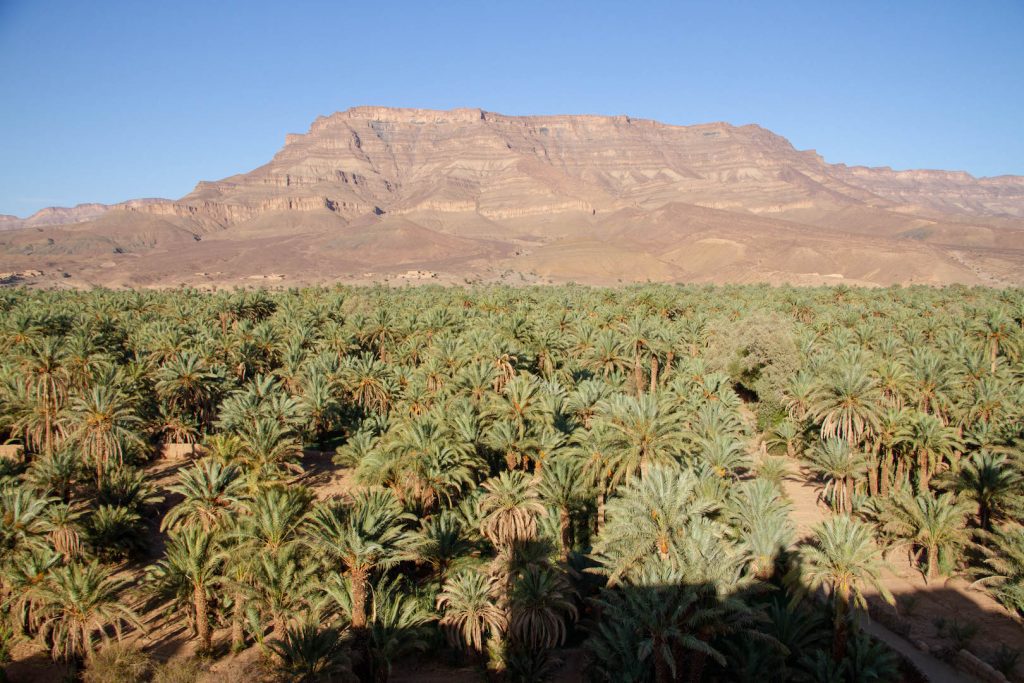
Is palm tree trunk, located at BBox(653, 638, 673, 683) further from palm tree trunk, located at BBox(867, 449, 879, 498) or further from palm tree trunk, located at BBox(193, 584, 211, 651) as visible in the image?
palm tree trunk, located at BBox(867, 449, 879, 498)

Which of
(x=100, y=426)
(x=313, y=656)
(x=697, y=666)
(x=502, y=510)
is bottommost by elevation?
(x=313, y=656)

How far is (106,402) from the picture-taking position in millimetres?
26375

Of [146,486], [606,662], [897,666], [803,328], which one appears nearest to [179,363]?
[146,486]

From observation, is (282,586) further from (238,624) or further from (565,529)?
(565,529)

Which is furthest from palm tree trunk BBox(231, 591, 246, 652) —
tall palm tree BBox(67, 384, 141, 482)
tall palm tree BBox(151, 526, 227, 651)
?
tall palm tree BBox(67, 384, 141, 482)

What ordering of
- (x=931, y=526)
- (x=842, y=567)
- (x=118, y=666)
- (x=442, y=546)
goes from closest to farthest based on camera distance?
(x=842, y=567)
(x=118, y=666)
(x=442, y=546)
(x=931, y=526)

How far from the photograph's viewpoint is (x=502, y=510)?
21062mm

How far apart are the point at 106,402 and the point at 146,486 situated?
5114mm

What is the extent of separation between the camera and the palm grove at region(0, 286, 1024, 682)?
17406 mm

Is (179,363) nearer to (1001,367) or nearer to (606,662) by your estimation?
(606,662)

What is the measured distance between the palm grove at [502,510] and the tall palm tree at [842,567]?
99 mm

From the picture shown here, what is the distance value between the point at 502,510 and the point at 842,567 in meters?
10.7

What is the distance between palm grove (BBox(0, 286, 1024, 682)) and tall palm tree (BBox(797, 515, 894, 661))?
10cm

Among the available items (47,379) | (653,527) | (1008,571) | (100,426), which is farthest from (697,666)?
(47,379)
